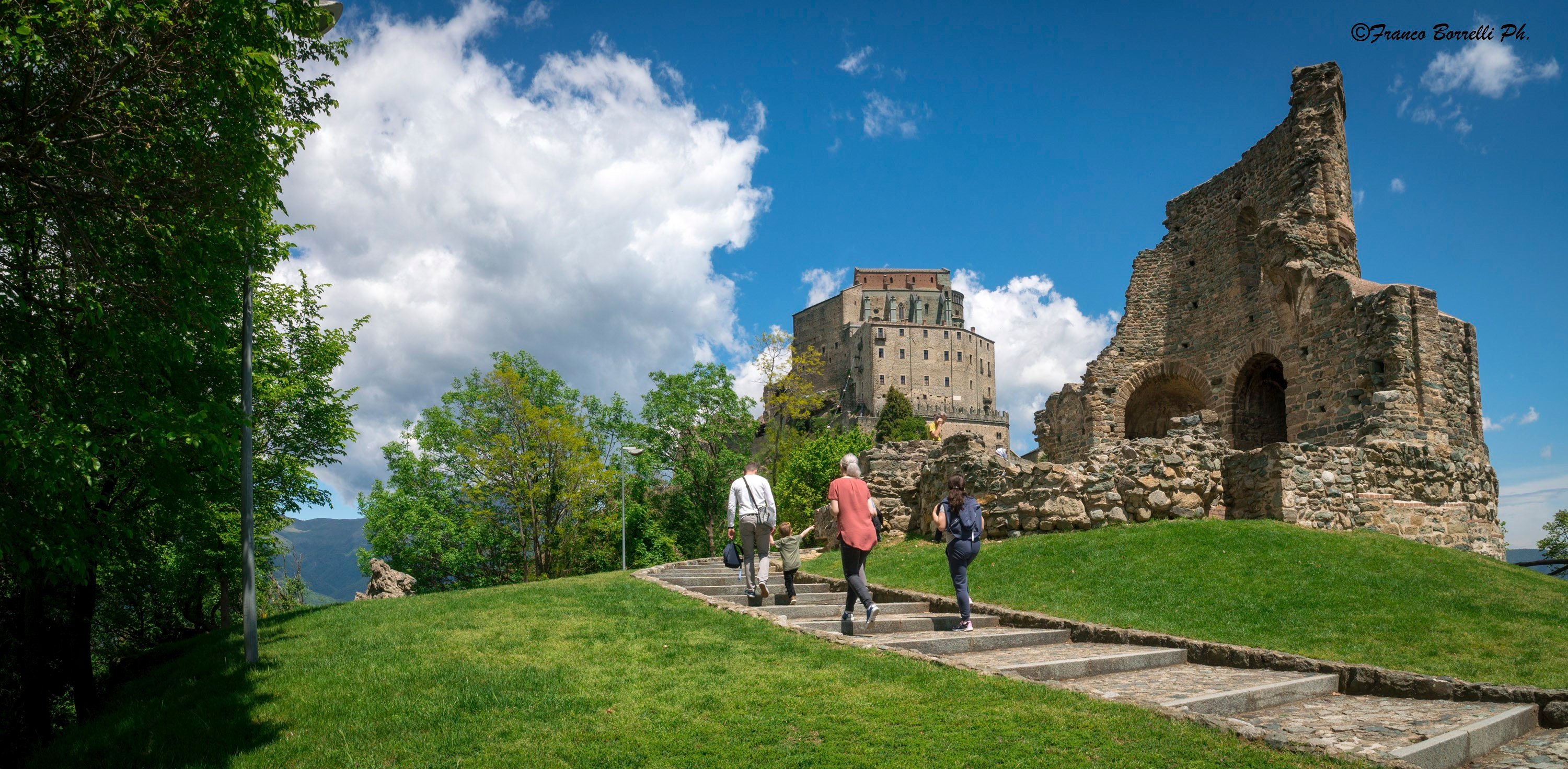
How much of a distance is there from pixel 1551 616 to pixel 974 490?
32.4 feet

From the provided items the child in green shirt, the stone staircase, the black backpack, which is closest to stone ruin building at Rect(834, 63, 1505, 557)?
the child in green shirt

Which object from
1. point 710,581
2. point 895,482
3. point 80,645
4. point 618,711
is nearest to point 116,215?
point 618,711

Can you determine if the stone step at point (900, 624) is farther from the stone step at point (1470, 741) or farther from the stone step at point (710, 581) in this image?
the stone step at point (1470, 741)

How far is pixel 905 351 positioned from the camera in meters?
109

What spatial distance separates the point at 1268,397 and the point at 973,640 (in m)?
18.5

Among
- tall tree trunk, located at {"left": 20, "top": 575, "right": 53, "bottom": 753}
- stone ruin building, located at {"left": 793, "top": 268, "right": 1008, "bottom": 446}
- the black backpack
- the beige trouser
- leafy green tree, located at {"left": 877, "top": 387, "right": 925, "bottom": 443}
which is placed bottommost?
tall tree trunk, located at {"left": 20, "top": 575, "right": 53, "bottom": 753}

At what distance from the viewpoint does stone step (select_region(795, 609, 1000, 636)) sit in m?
10.0

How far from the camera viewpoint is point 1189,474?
52.1 ft

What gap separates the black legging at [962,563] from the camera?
32.5 feet

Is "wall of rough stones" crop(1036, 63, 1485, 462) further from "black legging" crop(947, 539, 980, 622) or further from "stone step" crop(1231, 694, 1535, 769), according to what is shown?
"stone step" crop(1231, 694, 1535, 769)

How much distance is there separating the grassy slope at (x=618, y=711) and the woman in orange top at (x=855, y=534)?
1.04 m

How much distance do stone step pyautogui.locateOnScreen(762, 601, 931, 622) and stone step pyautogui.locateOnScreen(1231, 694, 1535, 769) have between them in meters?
5.10

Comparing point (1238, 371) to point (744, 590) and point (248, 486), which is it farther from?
point (248, 486)

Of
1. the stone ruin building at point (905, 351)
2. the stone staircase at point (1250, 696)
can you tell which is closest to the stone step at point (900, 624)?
the stone staircase at point (1250, 696)
